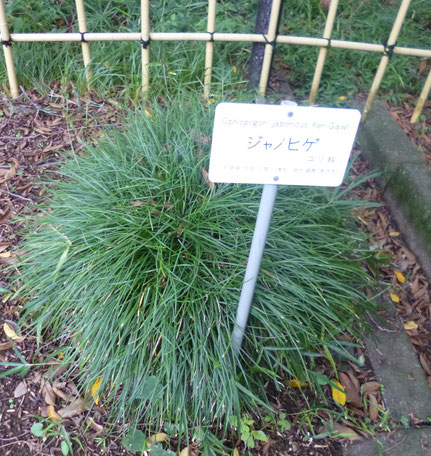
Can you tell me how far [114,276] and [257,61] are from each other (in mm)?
2127

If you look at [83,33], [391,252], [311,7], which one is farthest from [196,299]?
[311,7]

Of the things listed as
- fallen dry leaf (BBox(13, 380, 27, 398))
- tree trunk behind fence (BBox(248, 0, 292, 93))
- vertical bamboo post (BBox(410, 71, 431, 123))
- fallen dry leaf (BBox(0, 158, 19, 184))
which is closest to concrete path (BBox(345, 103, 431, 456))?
vertical bamboo post (BBox(410, 71, 431, 123))

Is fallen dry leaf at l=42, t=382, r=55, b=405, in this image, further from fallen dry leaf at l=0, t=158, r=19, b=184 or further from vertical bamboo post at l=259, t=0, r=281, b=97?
vertical bamboo post at l=259, t=0, r=281, b=97

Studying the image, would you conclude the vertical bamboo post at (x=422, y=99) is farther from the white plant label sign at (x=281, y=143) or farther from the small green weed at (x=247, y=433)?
the small green weed at (x=247, y=433)

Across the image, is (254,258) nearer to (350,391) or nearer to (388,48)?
(350,391)

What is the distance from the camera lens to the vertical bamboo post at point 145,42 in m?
3.04

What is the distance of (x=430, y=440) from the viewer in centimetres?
198

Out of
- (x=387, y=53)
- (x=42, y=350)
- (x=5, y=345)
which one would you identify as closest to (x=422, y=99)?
(x=387, y=53)

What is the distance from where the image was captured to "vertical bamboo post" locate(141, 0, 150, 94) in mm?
3037

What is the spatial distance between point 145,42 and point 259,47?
79cm

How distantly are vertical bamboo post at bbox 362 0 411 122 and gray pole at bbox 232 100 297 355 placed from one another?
225 centimetres

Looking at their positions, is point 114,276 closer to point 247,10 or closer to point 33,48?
point 33,48

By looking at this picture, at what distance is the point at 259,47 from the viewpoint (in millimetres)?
3338

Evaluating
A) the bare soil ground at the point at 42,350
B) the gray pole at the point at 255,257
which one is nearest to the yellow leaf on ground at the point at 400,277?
the bare soil ground at the point at 42,350
